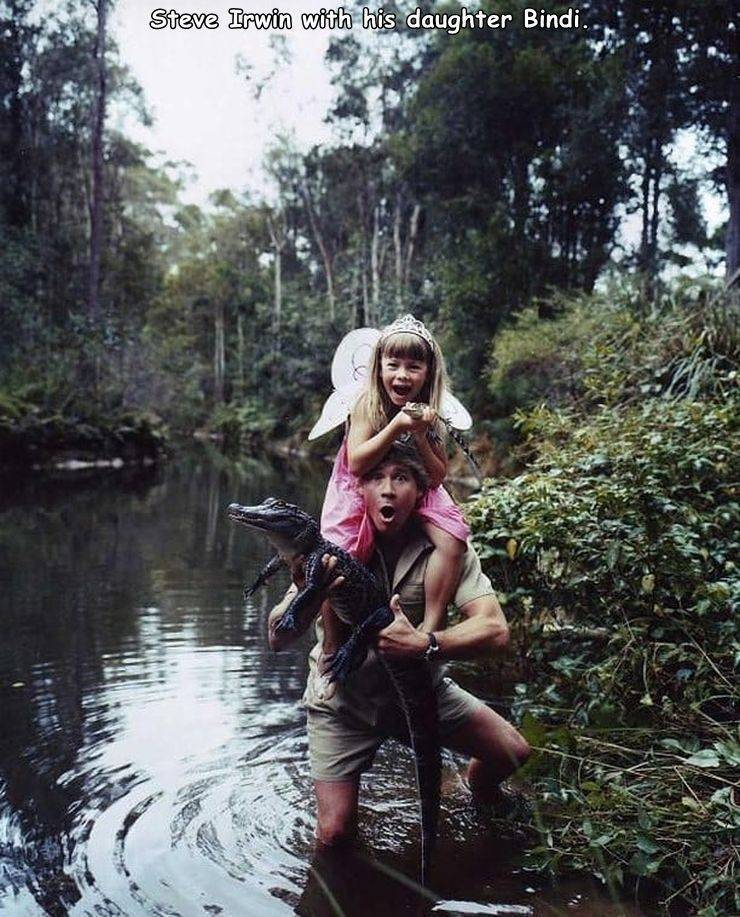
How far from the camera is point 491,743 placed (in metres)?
2.99

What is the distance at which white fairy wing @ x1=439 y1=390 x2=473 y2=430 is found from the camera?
9.49 feet

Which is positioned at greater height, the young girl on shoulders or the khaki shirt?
the young girl on shoulders

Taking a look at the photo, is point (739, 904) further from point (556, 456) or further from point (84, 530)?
point (84, 530)

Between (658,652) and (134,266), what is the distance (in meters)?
31.6

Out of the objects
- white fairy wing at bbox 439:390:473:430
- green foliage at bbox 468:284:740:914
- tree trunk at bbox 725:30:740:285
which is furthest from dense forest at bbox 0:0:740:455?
white fairy wing at bbox 439:390:473:430

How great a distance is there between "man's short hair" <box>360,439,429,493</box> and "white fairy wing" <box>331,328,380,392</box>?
49 cm

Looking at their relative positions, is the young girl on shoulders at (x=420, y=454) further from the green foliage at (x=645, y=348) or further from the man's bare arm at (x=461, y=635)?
the green foliage at (x=645, y=348)

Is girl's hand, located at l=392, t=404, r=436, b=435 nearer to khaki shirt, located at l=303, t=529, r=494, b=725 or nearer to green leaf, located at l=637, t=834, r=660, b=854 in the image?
khaki shirt, located at l=303, t=529, r=494, b=725

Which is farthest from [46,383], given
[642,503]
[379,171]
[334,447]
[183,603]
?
[642,503]

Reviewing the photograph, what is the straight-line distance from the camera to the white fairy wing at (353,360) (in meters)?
3.21

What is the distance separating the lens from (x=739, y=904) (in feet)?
7.72

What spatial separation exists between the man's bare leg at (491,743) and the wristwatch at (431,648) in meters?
0.49

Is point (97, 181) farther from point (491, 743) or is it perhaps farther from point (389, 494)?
point (491, 743)

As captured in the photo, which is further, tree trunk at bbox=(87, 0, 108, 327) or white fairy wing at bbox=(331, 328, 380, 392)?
tree trunk at bbox=(87, 0, 108, 327)
